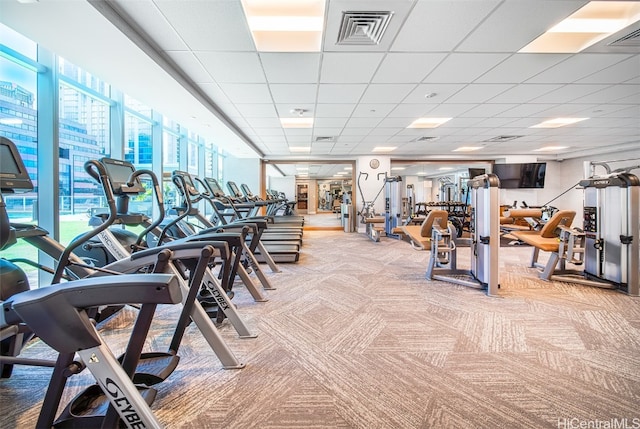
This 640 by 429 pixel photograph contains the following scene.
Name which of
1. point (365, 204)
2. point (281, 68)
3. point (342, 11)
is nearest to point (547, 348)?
point (342, 11)

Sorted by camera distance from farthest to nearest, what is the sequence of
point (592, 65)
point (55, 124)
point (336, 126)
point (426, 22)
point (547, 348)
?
point (336, 126)
point (592, 65)
point (55, 124)
point (426, 22)
point (547, 348)

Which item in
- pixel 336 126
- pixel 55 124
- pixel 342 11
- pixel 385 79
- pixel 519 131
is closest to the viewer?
pixel 342 11

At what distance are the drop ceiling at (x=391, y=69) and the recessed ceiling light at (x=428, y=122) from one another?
169mm

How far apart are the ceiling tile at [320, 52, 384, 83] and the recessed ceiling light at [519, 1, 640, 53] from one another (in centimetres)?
162

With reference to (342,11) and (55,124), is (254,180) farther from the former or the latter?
(342,11)

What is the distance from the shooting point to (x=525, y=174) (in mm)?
9484

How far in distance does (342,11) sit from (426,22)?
792 millimetres

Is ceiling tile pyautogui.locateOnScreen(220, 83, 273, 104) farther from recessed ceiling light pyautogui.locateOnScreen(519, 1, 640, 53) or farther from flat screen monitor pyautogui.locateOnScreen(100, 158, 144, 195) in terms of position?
recessed ceiling light pyautogui.locateOnScreen(519, 1, 640, 53)

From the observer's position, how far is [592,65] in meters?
3.64

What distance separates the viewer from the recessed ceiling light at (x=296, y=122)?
6.04 metres

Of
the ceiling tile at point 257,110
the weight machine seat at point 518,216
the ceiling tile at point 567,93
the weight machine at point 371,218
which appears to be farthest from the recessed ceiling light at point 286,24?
the weight machine seat at point 518,216

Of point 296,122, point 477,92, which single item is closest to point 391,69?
point 477,92

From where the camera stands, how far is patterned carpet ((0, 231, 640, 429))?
157 cm

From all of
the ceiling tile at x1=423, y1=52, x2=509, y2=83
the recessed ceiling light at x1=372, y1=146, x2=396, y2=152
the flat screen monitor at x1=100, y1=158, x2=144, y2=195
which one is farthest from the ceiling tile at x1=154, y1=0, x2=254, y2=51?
the recessed ceiling light at x1=372, y1=146, x2=396, y2=152
